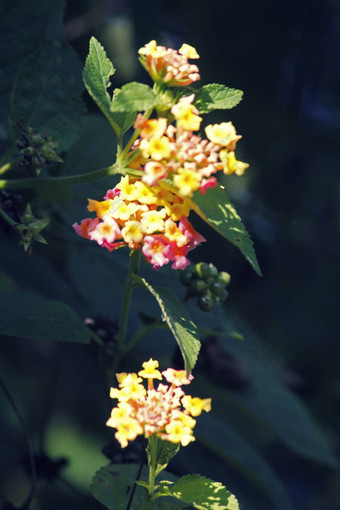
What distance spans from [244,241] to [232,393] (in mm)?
1130

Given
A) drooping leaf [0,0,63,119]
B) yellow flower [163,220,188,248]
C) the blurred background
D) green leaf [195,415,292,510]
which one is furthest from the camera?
the blurred background

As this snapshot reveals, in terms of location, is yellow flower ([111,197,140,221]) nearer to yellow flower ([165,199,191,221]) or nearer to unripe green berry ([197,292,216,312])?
yellow flower ([165,199,191,221])

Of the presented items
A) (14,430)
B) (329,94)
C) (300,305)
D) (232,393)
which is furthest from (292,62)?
(14,430)

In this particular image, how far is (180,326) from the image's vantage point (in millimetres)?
1229

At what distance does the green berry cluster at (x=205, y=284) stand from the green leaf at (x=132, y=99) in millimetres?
536

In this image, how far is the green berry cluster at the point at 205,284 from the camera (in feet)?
5.25

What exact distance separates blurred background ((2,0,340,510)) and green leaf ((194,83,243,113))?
1289mm

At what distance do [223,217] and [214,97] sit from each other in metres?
0.23

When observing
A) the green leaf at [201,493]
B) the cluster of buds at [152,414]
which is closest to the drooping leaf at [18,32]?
the cluster of buds at [152,414]

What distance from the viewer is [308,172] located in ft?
9.61

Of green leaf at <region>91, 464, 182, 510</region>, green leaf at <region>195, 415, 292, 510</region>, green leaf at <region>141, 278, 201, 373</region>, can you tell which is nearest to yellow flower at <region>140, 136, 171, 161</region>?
green leaf at <region>141, 278, 201, 373</region>

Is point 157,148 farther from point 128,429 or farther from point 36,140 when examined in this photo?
point 128,429

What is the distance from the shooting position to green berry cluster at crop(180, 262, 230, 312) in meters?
1.60

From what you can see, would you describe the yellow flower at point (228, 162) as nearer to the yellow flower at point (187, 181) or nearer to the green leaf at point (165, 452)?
the yellow flower at point (187, 181)
